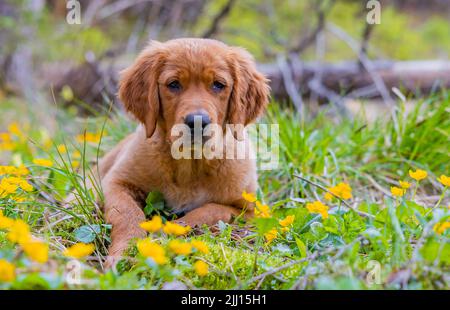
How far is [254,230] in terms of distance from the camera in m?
3.08

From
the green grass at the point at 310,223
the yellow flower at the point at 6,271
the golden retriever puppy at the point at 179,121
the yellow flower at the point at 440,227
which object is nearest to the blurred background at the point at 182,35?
the green grass at the point at 310,223

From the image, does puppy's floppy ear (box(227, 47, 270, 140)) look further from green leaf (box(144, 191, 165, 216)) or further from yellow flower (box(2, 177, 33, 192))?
yellow flower (box(2, 177, 33, 192))

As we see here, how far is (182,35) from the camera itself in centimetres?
744

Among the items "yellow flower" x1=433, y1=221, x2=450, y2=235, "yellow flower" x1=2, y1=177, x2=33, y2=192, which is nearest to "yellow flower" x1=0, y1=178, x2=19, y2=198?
"yellow flower" x1=2, y1=177, x2=33, y2=192

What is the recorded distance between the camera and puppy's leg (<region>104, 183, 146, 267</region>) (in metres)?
2.83

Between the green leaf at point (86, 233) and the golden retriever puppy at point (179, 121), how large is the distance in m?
0.27

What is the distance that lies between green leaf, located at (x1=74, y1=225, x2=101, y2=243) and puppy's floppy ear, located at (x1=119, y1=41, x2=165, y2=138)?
70 centimetres

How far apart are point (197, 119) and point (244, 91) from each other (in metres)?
0.60

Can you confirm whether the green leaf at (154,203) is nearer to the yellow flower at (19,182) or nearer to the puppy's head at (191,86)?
the puppy's head at (191,86)

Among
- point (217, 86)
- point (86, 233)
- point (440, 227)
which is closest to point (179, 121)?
point (217, 86)

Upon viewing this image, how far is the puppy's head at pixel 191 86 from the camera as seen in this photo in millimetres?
3252
